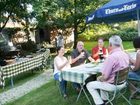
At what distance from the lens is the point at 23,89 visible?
424 inches

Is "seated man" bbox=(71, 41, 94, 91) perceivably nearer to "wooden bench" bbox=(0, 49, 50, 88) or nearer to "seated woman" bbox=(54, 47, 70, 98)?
"seated woman" bbox=(54, 47, 70, 98)

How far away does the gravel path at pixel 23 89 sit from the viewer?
972cm

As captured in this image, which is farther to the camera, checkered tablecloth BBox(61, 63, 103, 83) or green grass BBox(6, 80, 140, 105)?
green grass BBox(6, 80, 140, 105)

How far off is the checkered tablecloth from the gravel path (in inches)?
103

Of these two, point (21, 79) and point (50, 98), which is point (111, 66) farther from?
point (21, 79)

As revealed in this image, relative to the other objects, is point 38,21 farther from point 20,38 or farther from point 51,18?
point 20,38

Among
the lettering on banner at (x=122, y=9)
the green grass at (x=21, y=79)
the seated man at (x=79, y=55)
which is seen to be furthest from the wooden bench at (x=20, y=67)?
the lettering on banner at (x=122, y=9)

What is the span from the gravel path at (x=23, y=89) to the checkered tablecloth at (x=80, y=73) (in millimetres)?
2626

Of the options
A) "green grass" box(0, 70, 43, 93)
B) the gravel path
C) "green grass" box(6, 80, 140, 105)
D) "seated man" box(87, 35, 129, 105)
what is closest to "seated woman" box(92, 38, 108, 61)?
"green grass" box(6, 80, 140, 105)

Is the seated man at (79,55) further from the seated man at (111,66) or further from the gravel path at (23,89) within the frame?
the seated man at (111,66)

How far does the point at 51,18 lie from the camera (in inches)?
868

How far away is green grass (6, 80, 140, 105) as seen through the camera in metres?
7.78

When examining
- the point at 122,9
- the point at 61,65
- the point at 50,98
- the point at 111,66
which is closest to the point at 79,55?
the point at 61,65

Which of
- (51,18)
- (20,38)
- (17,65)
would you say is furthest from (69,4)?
(17,65)
